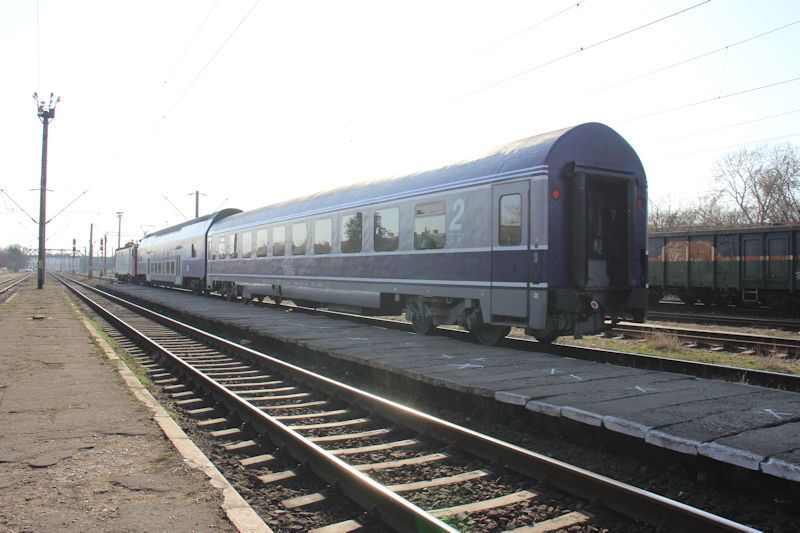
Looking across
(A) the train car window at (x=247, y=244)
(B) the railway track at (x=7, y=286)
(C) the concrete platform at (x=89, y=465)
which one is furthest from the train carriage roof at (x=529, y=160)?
(B) the railway track at (x=7, y=286)

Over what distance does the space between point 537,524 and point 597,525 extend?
0.37 metres

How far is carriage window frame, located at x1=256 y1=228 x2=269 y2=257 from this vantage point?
18984 millimetres

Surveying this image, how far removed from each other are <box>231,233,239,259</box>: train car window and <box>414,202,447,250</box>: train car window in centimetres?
1212

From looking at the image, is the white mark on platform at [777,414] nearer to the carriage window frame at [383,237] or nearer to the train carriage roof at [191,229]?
the carriage window frame at [383,237]

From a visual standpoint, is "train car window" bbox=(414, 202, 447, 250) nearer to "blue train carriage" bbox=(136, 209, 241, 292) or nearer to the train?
the train

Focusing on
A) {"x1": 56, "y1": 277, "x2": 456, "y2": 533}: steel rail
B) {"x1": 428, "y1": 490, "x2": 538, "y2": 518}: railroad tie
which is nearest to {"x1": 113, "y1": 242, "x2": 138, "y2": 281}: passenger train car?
{"x1": 56, "y1": 277, "x2": 456, "y2": 533}: steel rail

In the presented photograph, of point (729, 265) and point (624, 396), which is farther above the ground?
point (729, 265)

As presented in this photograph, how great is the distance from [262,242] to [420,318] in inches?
368

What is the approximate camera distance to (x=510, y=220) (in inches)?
364

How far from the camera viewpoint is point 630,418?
4.80 meters

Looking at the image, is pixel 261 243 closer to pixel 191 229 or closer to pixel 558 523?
pixel 191 229

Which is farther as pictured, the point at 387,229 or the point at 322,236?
the point at 322,236

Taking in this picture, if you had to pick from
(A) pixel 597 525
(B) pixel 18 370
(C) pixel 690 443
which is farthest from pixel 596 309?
(B) pixel 18 370

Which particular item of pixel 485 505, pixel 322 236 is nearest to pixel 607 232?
pixel 485 505
